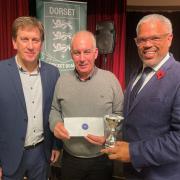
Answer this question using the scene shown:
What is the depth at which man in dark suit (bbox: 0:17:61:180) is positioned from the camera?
6.24 ft

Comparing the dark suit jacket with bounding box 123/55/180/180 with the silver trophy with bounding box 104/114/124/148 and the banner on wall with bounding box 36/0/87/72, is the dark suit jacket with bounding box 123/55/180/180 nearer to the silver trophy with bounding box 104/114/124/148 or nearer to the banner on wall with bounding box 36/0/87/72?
the silver trophy with bounding box 104/114/124/148

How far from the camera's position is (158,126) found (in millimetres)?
1416

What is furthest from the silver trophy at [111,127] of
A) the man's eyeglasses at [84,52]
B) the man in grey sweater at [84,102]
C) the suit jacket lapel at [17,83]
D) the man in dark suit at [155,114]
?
the suit jacket lapel at [17,83]

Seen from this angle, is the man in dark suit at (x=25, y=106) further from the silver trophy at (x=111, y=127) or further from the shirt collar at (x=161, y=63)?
the shirt collar at (x=161, y=63)

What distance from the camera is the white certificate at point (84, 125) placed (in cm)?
179

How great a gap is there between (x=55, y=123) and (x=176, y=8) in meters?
4.98

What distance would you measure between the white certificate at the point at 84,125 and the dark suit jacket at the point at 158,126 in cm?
33

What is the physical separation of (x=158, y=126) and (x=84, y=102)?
0.65m

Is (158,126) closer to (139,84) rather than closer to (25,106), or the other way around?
(139,84)

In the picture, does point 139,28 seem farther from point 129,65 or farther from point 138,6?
point 129,65

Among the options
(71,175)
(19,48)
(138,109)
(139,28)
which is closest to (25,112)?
(19,48)

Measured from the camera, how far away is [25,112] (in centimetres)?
192

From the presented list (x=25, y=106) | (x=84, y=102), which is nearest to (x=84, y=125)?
(x=84, y=102)

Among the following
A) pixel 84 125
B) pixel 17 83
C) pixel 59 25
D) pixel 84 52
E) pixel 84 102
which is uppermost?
pixel 59 25
